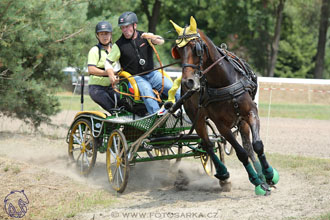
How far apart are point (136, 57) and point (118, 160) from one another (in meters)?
1.43

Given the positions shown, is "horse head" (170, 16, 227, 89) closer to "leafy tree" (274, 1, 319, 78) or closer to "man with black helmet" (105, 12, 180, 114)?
"man with black helmet" (105, 12, 180, 114)

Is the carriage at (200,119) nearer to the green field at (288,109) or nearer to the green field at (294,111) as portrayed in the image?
the green field at (288,109)

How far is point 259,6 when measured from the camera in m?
29.7

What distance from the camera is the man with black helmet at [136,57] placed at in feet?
23.3

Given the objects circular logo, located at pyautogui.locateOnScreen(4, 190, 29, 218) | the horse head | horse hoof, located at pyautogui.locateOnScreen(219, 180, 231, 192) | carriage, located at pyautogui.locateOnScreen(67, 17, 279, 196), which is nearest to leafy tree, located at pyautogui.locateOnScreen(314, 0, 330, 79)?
carriage, located at pyautogui.locateOnScreen(67, 17, 279, 196)

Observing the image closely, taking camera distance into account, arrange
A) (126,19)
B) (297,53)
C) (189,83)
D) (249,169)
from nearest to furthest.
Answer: (189,83) → (249,169) → (126,19) → (297,53)

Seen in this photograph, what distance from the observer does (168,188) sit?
7.57 m

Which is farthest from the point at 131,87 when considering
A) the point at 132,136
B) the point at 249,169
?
the point at 249,169

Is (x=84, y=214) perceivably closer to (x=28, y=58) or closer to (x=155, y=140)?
(x=155, y=140)

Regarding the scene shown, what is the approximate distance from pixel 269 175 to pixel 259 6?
2450 centimetres

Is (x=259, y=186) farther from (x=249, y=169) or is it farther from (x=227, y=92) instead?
(x=227, y=92)

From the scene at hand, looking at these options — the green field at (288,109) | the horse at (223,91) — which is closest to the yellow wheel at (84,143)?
the horse at (223,91)

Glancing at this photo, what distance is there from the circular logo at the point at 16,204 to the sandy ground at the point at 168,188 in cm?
8

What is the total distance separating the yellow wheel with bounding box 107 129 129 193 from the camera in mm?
6926
